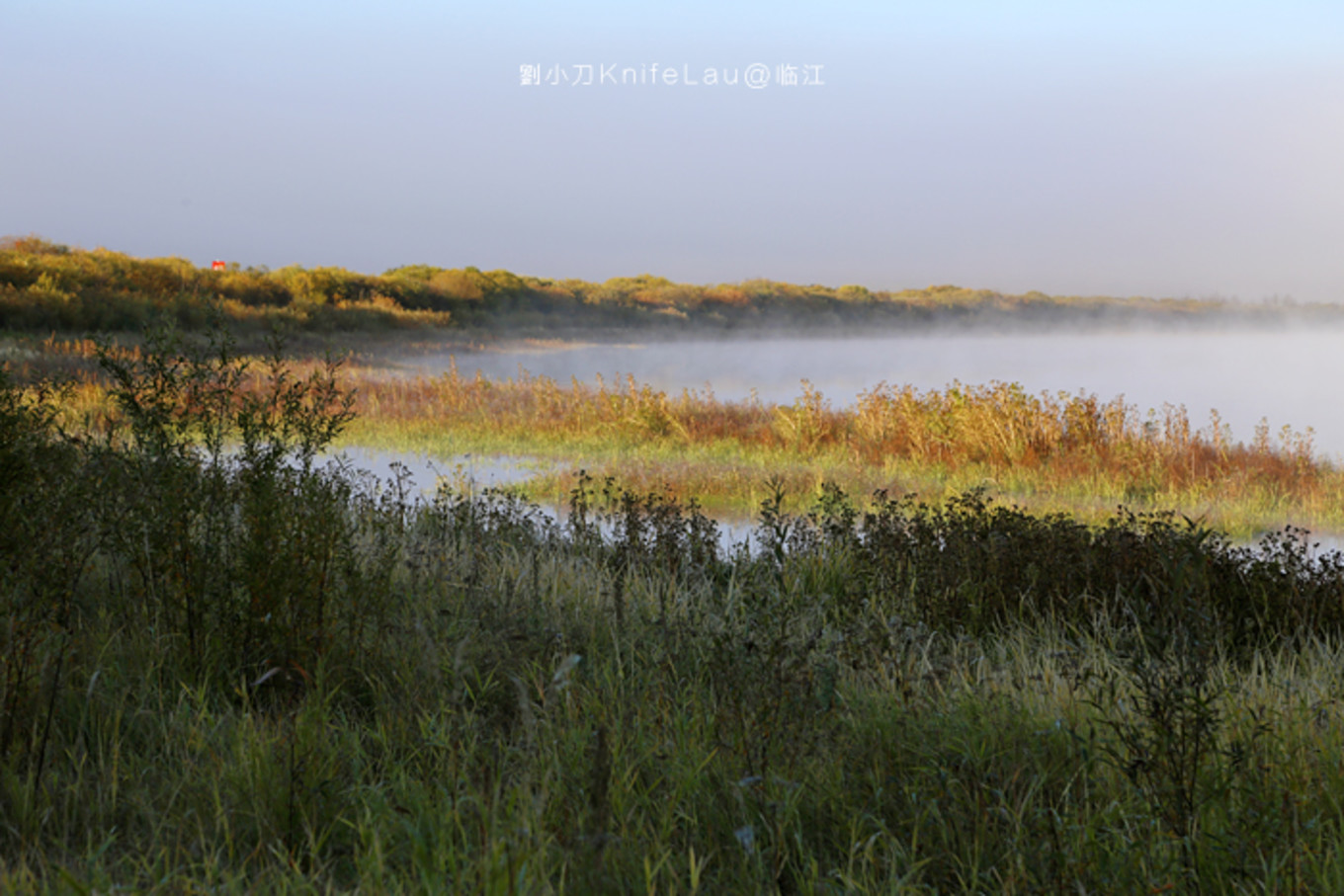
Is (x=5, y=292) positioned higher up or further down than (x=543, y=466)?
higher up

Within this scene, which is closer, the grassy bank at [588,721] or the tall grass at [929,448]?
the grassy bank at [588,721]

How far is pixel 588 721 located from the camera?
283 cm

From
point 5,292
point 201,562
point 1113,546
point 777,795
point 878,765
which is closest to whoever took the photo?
point 777,795

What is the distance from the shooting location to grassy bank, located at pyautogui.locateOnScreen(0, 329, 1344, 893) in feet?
7.15

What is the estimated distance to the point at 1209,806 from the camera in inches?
97.0

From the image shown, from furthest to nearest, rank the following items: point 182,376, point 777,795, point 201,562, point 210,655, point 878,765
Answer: point 182,376 < point 201,562 < point 210,655 < point 878,765 < point 777,795

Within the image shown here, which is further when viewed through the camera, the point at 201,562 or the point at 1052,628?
the point at 1052,628

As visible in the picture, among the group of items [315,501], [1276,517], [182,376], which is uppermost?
[182,376]

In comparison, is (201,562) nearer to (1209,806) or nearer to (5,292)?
(1209,806)

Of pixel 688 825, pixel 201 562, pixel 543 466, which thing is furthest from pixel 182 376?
pixel 543 466

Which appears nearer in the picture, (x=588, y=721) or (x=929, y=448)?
(x=588, y=721)

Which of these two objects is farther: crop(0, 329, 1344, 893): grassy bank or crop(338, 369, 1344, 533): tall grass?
crop(338, 369, 1344, 533): tall grass

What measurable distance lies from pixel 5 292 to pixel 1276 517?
29.2m

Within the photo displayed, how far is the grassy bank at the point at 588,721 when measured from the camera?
218 centimetres
